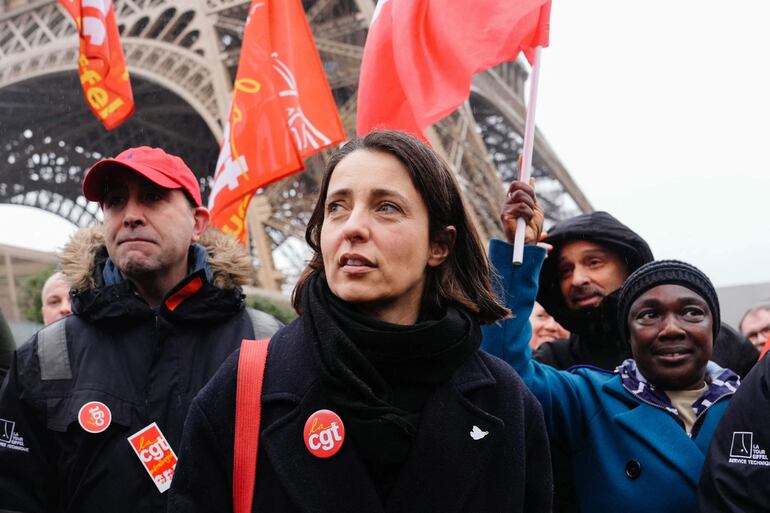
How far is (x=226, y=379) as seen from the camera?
1584mm

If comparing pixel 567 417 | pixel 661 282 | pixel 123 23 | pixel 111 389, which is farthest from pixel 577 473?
pixel 123 23

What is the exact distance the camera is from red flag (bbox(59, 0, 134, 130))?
16.2ft

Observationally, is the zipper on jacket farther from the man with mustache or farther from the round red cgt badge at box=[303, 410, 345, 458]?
the man with mustache

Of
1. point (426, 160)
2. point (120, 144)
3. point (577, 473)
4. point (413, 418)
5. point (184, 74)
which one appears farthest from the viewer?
point (120, 144)

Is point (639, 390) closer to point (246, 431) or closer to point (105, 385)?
point (246, 431)

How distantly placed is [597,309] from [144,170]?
Answer: 150 cm

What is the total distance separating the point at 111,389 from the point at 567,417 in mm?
1223

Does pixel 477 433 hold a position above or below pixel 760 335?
above

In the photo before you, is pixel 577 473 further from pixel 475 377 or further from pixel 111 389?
pixel 111 389

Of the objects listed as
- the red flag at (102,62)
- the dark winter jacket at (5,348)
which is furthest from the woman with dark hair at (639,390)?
the red flag at (102,62)

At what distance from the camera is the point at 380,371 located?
5.10 feet

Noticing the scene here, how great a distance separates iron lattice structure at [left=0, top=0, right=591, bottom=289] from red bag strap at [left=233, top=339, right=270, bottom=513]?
41.9ft

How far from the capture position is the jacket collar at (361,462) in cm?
147

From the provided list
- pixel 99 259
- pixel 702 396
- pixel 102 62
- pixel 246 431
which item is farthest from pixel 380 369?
pixel 102 62
